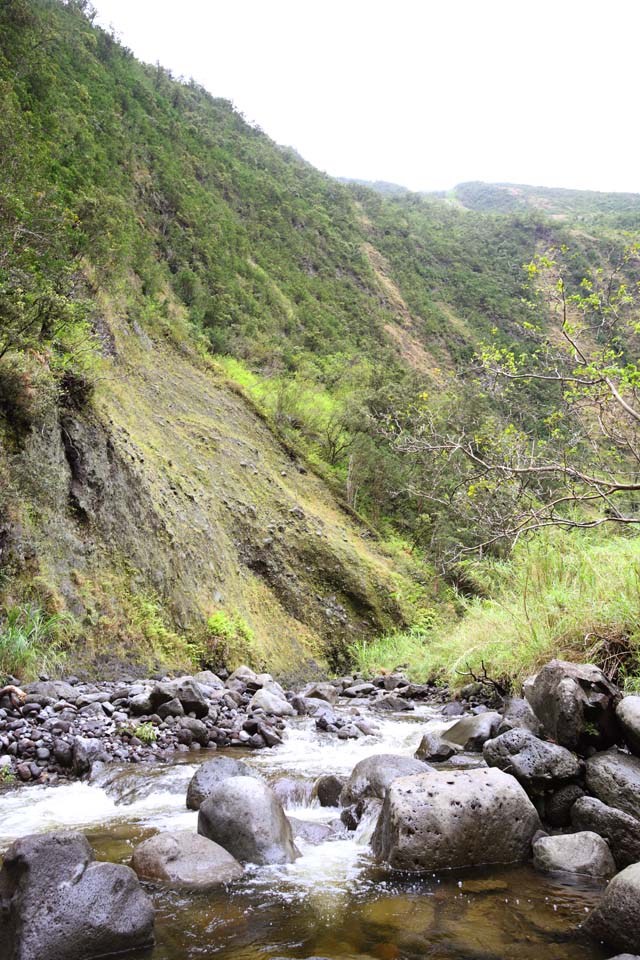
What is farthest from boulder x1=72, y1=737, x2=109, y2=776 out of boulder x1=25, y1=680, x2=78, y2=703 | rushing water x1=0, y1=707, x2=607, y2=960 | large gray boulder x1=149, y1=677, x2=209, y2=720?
large gray boulder x1=149, y1=677, x2=209, y2=720

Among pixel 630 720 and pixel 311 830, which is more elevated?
pixel 630 720

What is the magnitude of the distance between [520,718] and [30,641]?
232 inches

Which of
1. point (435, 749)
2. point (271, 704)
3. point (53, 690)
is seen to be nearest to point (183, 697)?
point (53, 690)

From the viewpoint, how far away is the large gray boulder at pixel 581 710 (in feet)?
14.7

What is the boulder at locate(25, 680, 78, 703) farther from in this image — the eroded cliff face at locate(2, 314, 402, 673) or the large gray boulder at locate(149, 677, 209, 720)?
the eroded cliff face at locate(2, 314, 402, 673)

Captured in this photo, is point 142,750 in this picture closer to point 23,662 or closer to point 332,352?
point 23,662

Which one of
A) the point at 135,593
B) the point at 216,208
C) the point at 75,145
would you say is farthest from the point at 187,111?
the point at 135,593

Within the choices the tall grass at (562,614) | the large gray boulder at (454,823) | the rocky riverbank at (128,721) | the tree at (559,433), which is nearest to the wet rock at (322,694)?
the rocky riverbank at (128,721)

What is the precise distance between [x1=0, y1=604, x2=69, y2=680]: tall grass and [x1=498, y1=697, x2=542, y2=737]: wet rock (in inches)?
214

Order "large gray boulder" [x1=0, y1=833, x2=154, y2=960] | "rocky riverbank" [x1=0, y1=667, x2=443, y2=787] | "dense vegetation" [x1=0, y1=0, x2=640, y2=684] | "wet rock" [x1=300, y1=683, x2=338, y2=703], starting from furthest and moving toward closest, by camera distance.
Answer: "wet rock" [x1=300, y1=683, x2=338, y2=703]
"dense vegetation" [x1=0, y1=0, x2=640, y2=684]
"rocky riverbank" [x1=0, y1=667, x2=443, y2=787]
"large gray boulder" [x1=0, y1=833, x2=154, y2=960]

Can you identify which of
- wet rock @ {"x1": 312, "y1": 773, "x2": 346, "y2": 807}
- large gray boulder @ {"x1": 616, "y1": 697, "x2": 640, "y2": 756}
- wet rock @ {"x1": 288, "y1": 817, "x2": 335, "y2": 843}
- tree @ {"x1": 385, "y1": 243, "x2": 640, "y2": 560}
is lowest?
wet rock @ {"x1": 312, "y1": 773, "x2": 346, "y2": 807}

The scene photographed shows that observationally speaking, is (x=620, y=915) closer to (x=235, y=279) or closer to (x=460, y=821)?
(x=460, y=821)

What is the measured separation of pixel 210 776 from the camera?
4957 mm

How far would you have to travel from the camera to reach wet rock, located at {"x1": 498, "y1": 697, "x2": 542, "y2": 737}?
16.8ft
